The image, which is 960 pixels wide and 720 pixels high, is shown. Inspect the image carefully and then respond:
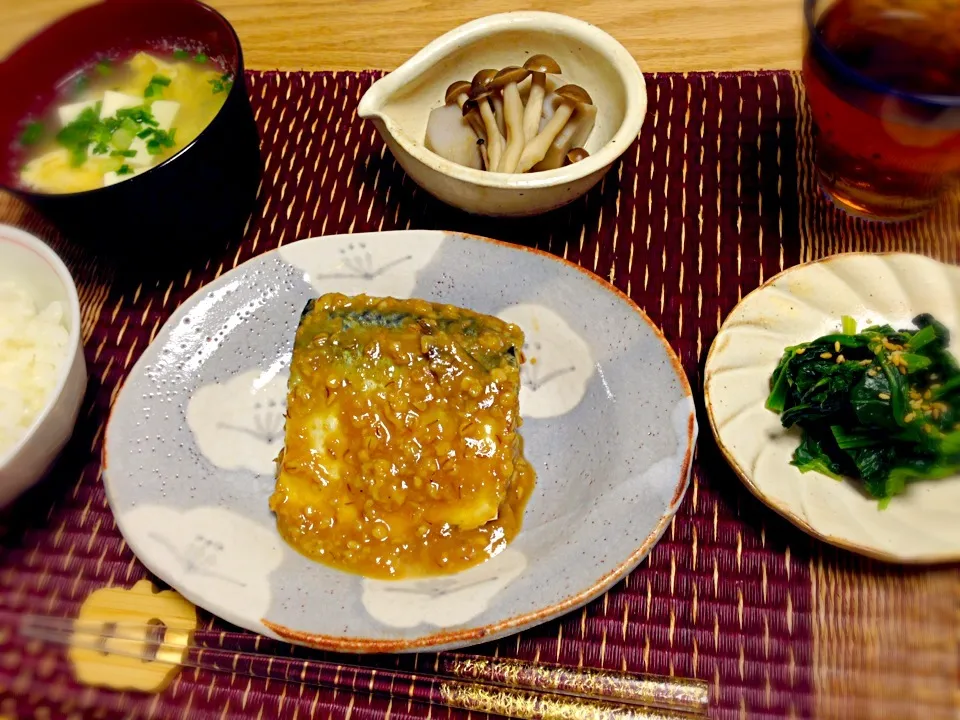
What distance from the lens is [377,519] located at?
4.96ft

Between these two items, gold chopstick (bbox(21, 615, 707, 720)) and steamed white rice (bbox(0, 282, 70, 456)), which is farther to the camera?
steamed white rice (bbox(0, 282, 70, 456))

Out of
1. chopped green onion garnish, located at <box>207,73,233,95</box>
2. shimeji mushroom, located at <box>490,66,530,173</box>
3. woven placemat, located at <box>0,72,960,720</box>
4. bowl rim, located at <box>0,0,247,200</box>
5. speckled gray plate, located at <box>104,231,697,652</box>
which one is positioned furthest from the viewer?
chopped green onion garnish, located at <box>207,73,233,95</box>

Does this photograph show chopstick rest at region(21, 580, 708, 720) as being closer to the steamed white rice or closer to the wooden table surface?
the steamed white rice

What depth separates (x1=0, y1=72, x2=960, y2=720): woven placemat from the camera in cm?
106

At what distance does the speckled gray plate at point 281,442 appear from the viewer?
1.36 m

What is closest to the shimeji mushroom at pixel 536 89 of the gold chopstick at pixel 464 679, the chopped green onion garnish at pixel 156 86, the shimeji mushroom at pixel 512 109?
the shimeji mushroom at pixel 512 109

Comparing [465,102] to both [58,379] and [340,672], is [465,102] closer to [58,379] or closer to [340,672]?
[58,379]

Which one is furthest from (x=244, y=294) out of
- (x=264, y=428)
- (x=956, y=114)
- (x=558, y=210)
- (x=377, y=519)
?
(x=956, y=114)

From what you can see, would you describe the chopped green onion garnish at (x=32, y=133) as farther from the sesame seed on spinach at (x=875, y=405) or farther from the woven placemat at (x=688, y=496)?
the sesame seed on spinach at (x=875, y=405)

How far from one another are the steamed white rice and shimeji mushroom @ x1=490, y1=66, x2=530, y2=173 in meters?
1.10

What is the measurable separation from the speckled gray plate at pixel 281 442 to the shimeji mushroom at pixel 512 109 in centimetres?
24

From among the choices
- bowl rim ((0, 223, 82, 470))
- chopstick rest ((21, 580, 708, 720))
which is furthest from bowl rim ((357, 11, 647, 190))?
chopstick rest ((21, 580, 708, 720))

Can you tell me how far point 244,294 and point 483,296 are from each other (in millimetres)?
584

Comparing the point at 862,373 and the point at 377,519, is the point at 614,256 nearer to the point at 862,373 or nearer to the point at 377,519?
the point at 862,373
